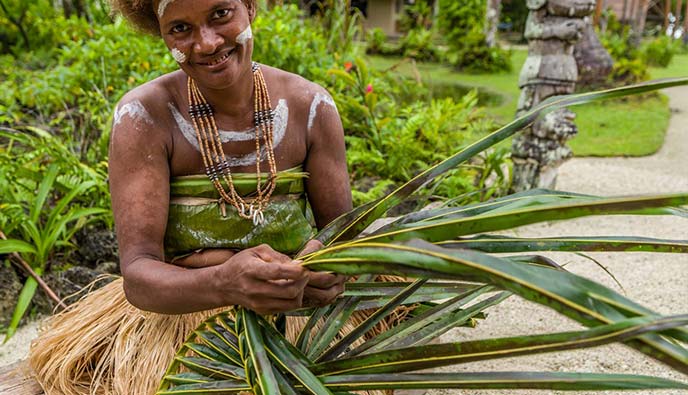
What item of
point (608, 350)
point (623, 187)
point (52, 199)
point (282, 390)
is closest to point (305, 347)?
point (282, 390)

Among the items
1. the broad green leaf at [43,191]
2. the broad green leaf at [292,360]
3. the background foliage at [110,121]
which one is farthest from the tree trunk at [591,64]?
the broad green leaf at [292,360]

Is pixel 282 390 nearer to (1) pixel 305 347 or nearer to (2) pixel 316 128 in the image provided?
(1) pixel 305 347

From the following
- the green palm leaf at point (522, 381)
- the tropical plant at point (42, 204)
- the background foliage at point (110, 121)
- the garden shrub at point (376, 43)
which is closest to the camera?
the green palm leaf at point (522, 381)

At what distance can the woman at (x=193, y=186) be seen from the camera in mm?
1648

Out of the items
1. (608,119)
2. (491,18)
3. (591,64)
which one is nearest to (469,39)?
(491,18)

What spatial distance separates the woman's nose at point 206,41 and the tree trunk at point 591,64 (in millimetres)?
9286

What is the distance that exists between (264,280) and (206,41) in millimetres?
662

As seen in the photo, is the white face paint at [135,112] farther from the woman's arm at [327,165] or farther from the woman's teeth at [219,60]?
the woman's arm at [327,165]

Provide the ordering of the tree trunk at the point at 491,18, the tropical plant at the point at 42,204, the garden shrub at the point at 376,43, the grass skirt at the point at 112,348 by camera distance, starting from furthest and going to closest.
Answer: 1. the garden shrub at the point at 376,43
2. the tree trunk at the point at 491,18
3. the tropical plant at the point at 42,204
4. the grass skirt at the point at 112,348

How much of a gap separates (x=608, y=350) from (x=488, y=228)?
6.05 ft

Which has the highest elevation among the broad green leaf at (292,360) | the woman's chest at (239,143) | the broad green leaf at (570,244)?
the woman's chest at (239,143)

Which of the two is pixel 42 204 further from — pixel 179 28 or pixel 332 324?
pixel 332 324

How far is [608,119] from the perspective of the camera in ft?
26.4

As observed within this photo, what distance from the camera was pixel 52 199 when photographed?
400 centimetres
